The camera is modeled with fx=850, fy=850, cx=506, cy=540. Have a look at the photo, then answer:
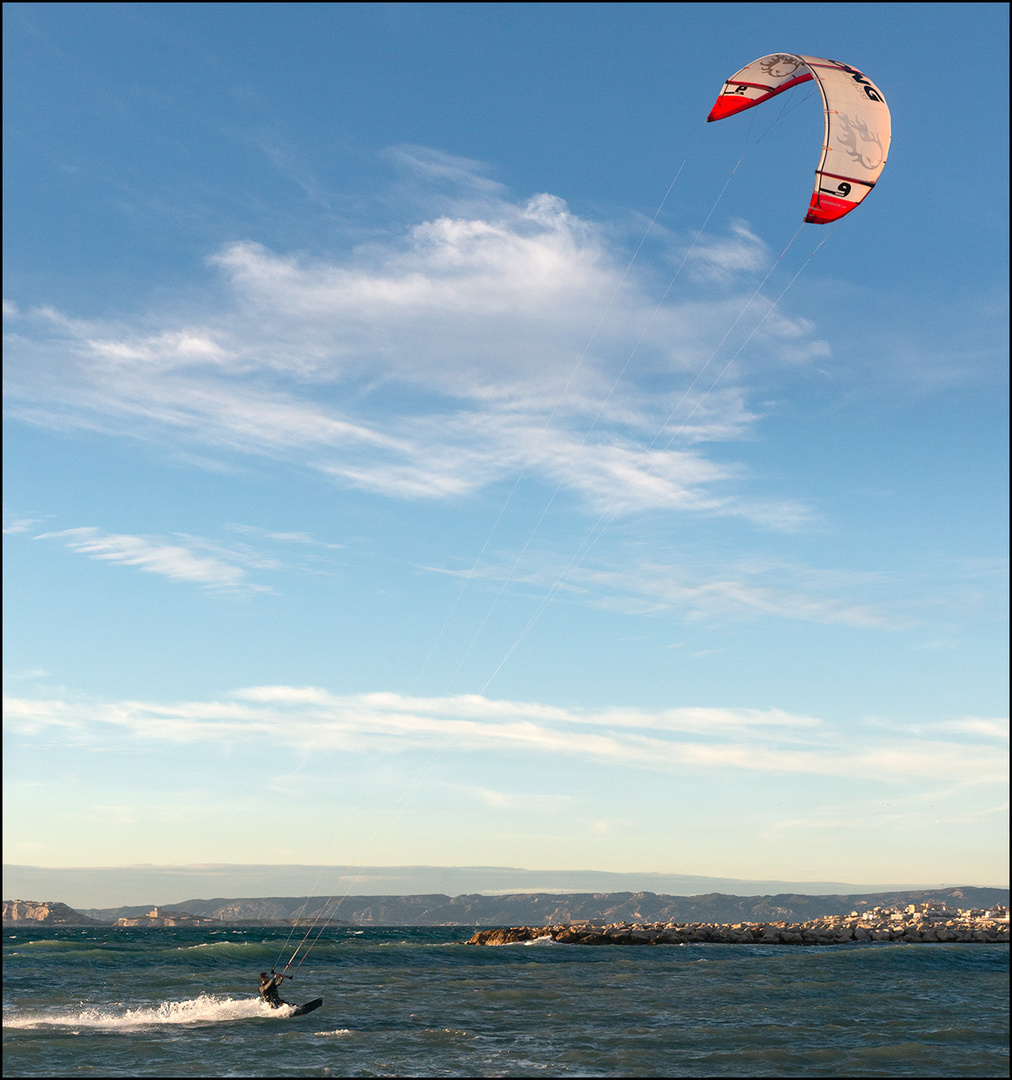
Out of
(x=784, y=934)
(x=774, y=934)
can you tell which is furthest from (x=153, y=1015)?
(x=774, y=934)

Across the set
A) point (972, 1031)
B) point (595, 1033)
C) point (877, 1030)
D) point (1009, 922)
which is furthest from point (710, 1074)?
point (1009, 922)

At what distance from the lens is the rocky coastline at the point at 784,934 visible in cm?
5569

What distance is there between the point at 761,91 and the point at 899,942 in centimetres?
5432

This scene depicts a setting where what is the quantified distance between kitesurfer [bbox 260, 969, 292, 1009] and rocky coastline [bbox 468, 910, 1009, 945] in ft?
119

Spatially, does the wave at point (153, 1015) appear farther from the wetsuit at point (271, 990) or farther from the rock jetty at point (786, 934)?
the rock jetty at point (786, 934)

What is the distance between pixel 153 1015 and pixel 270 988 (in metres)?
3.47

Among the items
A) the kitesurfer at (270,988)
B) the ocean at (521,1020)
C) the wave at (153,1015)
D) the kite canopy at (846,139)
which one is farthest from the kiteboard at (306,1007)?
the kite canopy at (846,139)

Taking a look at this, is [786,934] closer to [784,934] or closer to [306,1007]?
[784,934]

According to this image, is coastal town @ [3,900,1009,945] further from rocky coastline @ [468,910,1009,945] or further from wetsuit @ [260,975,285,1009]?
wetsuit @ [260,975,285,1009]

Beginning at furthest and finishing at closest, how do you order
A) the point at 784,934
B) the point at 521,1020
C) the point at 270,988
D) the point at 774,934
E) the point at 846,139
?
the point at 774,934 → the point at 784,934 → the point at 270,988 → the point at 521,1020 → the point at 846,139

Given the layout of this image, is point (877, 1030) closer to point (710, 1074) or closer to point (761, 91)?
point (710, 1074)

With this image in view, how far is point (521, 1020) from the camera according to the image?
21688mm

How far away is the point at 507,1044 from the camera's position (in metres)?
18.5

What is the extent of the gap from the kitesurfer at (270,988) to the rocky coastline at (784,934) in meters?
36.2
